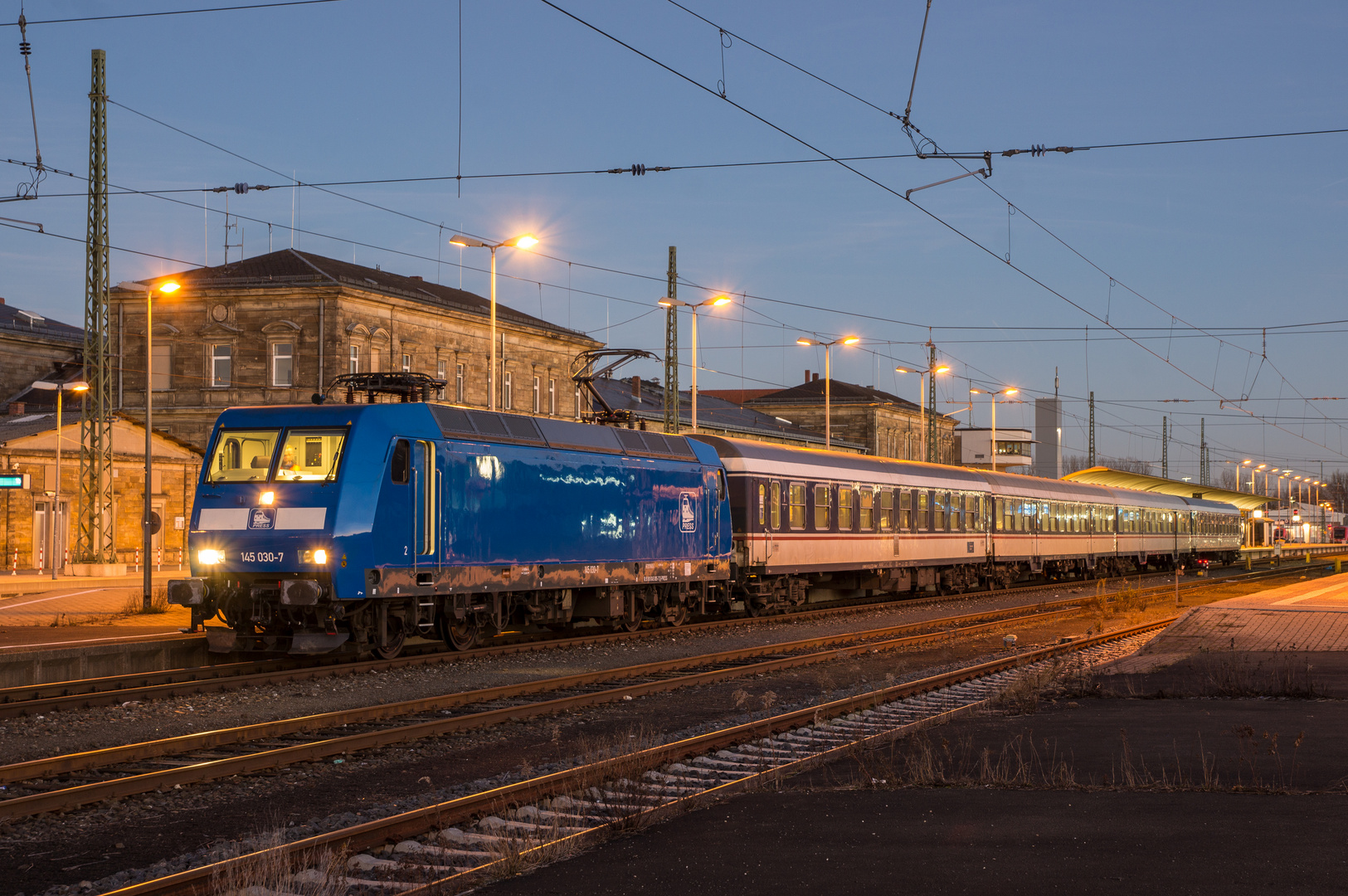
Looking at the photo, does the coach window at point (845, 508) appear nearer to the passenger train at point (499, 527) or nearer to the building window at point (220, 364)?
the passenger train at point (499, 527)

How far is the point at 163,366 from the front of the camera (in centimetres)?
6328

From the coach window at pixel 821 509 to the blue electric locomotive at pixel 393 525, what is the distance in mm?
8058

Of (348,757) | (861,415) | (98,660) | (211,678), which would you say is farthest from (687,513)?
(861,415)

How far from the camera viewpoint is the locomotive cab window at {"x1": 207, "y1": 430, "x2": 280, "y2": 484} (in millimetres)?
18125

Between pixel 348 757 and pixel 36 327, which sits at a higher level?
pixel 36 327

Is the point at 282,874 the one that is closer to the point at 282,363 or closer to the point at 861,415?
the point at 282,363

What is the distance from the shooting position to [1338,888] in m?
6.65

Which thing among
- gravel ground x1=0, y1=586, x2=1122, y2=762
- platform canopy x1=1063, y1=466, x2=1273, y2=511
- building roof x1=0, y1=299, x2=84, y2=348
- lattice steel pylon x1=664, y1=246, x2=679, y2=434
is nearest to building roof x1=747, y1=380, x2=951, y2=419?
platform canopy x1=1063, y1=466, x2=1273, y2=511

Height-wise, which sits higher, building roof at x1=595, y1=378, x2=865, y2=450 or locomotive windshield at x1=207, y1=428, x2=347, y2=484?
building roof at x1=595, y1=378, x2=865, y2=450

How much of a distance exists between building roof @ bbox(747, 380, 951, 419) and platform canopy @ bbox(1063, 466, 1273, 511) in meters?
35.0

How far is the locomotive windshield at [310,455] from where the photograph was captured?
17688 mm

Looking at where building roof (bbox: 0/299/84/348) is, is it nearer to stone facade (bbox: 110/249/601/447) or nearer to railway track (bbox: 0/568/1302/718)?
stone facade (bbox: 110/249/601/447)

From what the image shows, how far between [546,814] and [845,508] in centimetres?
2316

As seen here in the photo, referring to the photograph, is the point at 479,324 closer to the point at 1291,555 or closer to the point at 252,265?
the point at 252,265
